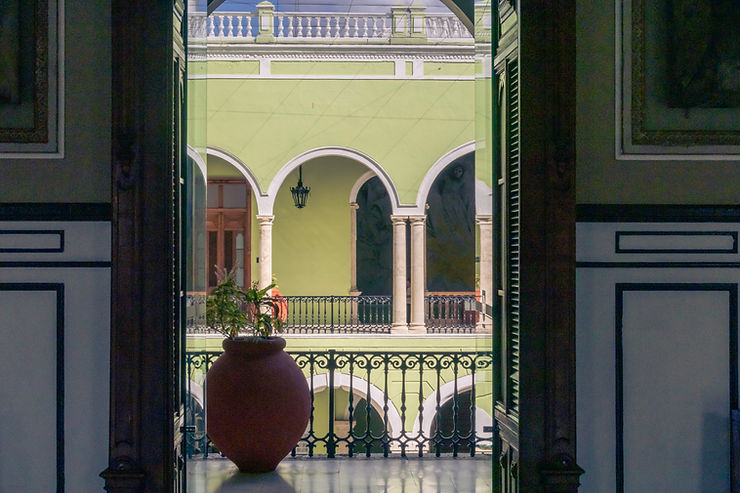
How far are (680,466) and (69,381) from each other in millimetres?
2503

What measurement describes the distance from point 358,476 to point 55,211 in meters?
2.59

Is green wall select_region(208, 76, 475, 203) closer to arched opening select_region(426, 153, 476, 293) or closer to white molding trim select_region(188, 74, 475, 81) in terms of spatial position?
white molding trim select_region(188, 74, 475, 81)

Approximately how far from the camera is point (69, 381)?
315 cm

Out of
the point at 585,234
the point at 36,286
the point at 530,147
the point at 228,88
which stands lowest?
the point at 36,286

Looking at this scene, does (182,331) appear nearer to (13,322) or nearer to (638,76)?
(13,322)

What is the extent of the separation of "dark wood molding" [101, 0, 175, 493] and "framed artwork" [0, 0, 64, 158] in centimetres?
31

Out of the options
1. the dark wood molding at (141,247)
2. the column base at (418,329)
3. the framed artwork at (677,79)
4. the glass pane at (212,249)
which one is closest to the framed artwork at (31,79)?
the dark wood molding at (141,247)

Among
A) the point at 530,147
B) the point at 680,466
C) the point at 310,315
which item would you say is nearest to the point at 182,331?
the point at 530,147

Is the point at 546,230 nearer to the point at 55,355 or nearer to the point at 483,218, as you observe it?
the point at 483,218

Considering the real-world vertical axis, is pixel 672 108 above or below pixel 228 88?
below

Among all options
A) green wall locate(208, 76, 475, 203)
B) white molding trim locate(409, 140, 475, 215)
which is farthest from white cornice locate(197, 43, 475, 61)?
white molding trim locate(409, 140, 475, 215)

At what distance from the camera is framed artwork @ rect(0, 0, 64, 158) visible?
124 inches

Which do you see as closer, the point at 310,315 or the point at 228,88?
the point at 228,88

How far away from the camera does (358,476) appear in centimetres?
486
